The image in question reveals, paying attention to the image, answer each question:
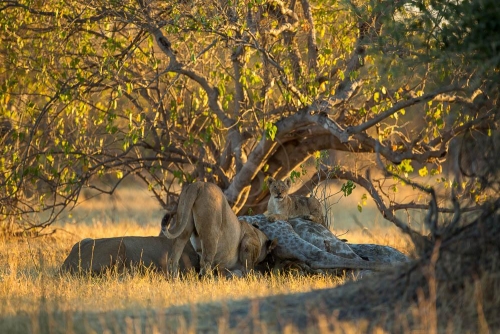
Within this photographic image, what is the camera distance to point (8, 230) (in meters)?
14.4

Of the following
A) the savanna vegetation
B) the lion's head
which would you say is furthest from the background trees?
the lion's head

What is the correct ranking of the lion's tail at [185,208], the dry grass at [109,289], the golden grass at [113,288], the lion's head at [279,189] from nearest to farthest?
the dry grass at [109,289] → the golden grass at [113,288] → the lion's tail at [185,208] → the lion's head at [279,189]

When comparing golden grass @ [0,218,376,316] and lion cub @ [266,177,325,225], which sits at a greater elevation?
lion cub @ [266,177,325,225]

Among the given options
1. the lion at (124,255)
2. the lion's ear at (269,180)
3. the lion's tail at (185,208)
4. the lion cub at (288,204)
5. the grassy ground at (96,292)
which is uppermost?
the lion's ear at (269,180)

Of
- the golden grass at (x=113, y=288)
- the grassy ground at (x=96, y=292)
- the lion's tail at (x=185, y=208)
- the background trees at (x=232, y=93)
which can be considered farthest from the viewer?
the background trees at (x=232, y=93)

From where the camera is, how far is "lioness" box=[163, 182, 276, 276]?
9828mm

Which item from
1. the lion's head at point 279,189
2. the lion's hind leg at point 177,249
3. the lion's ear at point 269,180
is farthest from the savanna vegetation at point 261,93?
the lion's hind leg at point 177,249

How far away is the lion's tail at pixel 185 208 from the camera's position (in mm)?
9750

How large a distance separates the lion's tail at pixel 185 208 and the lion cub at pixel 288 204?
7.56ft

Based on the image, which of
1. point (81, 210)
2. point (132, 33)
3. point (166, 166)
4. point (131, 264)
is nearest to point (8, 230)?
point (166, 166)

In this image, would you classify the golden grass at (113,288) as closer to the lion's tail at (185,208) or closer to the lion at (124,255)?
the lion at (124,255)

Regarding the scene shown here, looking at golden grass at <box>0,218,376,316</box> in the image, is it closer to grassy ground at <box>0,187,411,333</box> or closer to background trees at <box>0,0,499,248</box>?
grassy ground at <box>0,187,411,333</box>

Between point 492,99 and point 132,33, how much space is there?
8.26 m

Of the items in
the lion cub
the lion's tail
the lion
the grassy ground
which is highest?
the lion cub
